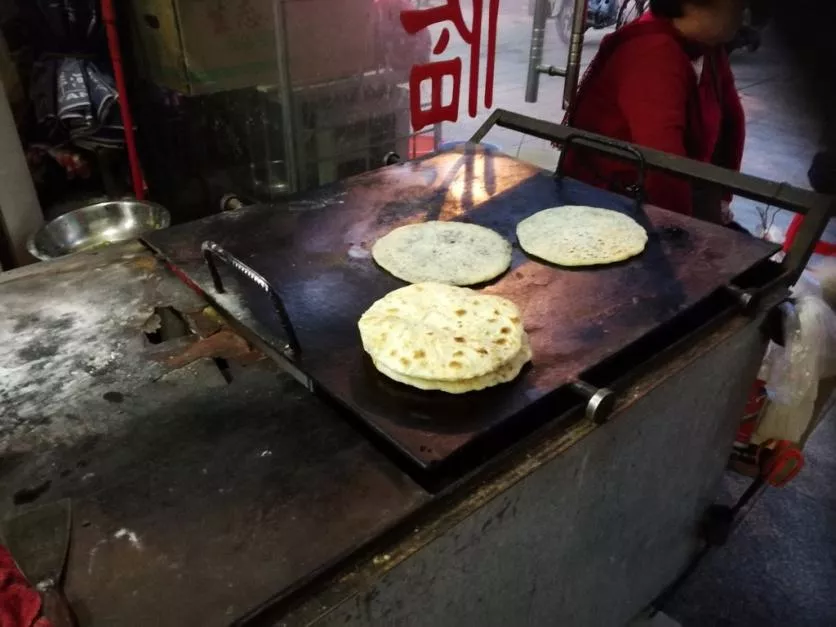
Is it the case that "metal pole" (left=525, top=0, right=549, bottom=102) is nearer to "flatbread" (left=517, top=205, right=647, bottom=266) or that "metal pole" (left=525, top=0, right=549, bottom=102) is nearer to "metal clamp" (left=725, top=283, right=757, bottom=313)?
"flatbread" (left=517, top=205, right=647, bottom=266)

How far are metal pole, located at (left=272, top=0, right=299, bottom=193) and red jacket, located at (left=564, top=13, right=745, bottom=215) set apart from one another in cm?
142

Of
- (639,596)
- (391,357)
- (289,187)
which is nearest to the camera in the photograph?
(391,357)

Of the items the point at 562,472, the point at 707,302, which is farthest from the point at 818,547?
the point at 562,472

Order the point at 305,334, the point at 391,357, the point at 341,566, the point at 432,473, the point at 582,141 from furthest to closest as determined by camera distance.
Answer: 1. the point at 582,141
2. the point at 305,334
3. the point at 391,357
4. the point at 432,473
5. the point at 341,566

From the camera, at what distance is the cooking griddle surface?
1141 millimetres

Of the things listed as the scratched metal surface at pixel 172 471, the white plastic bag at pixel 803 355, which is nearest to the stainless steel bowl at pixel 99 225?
the scratched metal surface at pixel 172 471

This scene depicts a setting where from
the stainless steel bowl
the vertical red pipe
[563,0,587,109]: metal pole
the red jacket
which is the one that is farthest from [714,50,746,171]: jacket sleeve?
the vertical red pipe

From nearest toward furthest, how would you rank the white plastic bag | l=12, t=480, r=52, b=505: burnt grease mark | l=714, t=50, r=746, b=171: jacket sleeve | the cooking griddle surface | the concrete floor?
l=12, t=480, r=52, b=505: burnt grease mark, the cooking griddle surface, the white plastic bag, the concrete floor, l=714, t=50, r=746, b=171: jacket sleeve

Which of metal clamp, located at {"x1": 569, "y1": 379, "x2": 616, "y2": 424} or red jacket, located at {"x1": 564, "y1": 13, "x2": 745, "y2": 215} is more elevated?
red jacket, located at {"x1": 564, "y1": 13, "x2": 745, "y2": 215}

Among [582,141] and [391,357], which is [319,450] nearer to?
[391,357]

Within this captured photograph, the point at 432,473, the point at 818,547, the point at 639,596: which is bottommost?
the point at 818,547

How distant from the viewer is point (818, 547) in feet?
7.65

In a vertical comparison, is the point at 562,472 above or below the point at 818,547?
above

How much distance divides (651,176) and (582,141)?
0.37 meters
